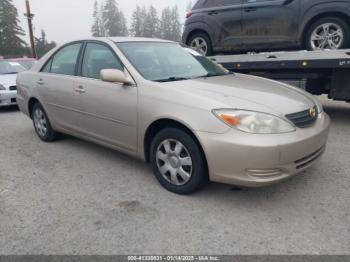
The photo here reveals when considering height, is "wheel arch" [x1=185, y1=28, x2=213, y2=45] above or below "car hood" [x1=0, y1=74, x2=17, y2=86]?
above

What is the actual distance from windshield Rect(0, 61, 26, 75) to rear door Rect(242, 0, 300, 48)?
6.60m

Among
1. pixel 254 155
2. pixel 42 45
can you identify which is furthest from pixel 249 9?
pixel 42 45

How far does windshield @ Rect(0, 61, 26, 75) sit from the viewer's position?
9384 mm

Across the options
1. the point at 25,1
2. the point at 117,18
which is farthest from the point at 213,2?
the point at 117,18

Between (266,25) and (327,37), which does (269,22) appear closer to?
(266,25)

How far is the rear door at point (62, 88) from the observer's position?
441 centimetres

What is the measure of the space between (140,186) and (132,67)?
51.3 inches

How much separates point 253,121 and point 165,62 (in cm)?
153

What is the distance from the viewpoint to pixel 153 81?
139 inches

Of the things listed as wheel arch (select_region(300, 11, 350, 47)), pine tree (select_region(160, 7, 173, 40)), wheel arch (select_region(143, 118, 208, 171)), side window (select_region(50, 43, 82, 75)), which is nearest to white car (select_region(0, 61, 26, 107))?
side window (select_region(50, 43, 82, 75))

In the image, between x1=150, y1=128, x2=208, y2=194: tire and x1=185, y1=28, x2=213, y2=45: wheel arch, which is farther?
x1=185, y1=28, x2=213, y2=45: wheel arch

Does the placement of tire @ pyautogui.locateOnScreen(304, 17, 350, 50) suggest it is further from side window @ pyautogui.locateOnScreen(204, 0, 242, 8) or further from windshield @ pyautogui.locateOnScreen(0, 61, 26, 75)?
windshield @ pyautogui.locateOnScreen(0, 61, 26, 75)

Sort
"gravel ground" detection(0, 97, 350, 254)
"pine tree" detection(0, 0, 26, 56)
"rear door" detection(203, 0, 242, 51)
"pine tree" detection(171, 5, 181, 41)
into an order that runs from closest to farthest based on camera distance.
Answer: "gravel ground" detection(0, 97, 350, 254) → "rear door" detection(203, 0, 242, 51) → "pine tree" detection(0, 0, 26, 56) → "pine tree" detection(171, 5, 181, 41)

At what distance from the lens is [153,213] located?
3.04 metres
